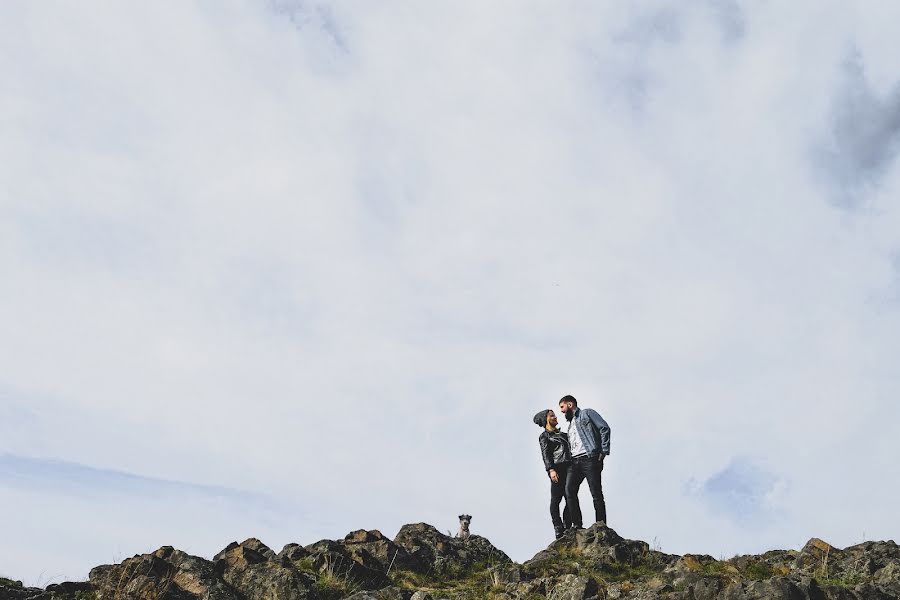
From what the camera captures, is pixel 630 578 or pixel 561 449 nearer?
pixel 630 578

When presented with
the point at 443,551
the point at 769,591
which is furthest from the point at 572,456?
the point at 769,591

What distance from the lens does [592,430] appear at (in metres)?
14.7

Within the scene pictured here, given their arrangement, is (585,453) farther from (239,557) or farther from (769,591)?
(239,557)

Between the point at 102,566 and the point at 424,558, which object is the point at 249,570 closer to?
the point at 102,566

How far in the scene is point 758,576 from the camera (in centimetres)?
1147

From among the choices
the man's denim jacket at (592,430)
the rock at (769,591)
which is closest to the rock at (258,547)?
the man's denim jacket at (592,430)

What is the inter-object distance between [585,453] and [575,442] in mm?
346

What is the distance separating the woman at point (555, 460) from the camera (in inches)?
593

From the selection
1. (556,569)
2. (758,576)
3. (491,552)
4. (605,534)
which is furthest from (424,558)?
(758,576)

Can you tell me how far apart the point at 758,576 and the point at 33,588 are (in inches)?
431

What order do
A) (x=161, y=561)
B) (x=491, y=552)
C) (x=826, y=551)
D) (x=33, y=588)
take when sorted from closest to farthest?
(x=33, y=588) → (x=161, y=561) → (x=826, y=551) → (x=491, y=552)

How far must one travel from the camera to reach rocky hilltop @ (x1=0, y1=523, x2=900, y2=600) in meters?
9.49

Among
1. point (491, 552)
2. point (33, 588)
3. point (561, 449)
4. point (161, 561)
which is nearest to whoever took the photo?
point (33, 588)

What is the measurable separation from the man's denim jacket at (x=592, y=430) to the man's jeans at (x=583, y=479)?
8.6 inches
